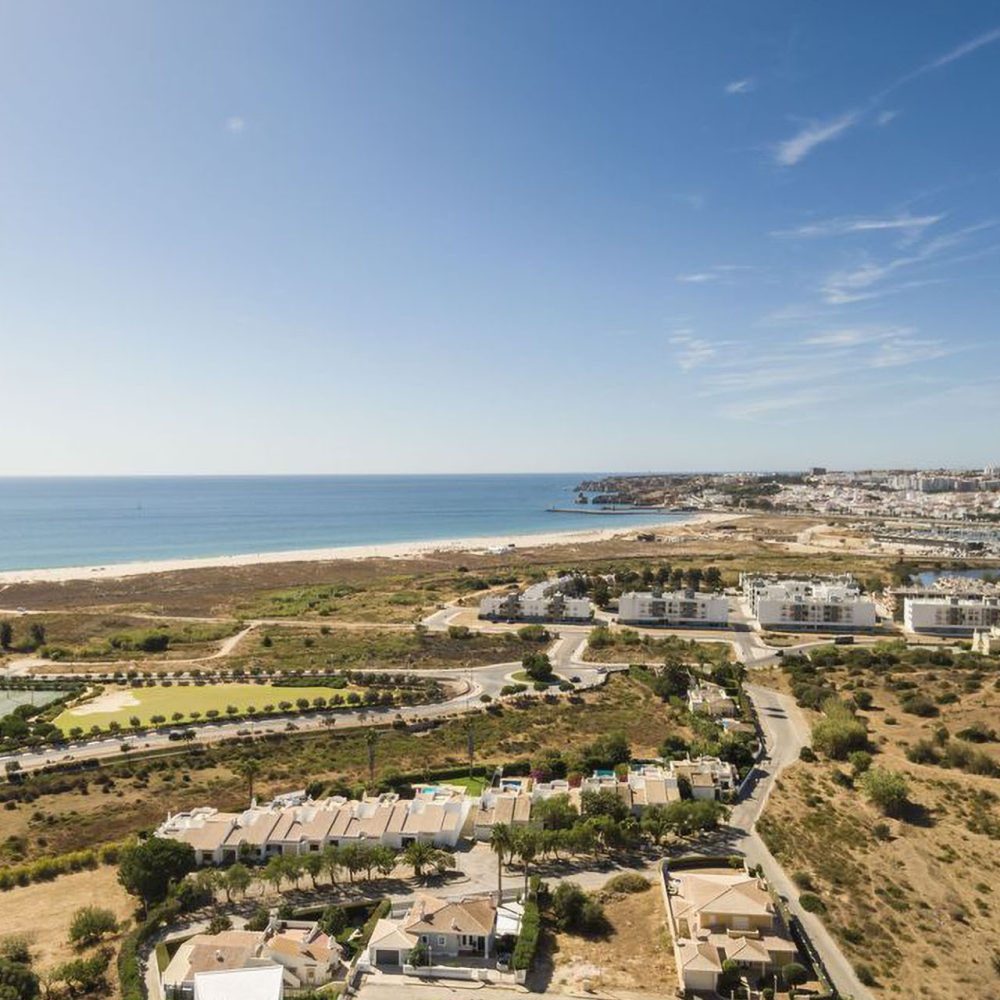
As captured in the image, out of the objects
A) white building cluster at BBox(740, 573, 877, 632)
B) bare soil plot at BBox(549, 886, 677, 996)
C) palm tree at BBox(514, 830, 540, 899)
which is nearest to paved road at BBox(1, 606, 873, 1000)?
palm tree at BBox(514, 830, 540, 899)

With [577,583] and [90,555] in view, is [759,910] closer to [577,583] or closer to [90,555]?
[577,583]

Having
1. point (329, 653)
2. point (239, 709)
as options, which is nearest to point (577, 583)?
point (329, 653)

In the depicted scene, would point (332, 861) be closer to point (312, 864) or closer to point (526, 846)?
point (312, 864)

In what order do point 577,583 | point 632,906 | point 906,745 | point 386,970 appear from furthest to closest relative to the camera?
point 577,583 → point 906,745 → point 632,906 → point 386,970

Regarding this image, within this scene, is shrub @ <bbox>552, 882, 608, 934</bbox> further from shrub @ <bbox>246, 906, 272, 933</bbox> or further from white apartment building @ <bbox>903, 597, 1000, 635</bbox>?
white apartment building @ <bbox>903, 597, 1000, 635</bbox>

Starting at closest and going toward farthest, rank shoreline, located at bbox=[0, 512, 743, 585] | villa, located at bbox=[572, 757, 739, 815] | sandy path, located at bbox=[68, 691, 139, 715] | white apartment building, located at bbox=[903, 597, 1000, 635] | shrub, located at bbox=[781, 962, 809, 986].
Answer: shrub, located at bbox=[781, 962, 809, 986] < villa, located at bbox=[572, 757, 739, 815] < sandy path, located at bbox=[68, 691, 139, 715] < white apartment building, located at bbox=[903, 597, 1000, 635] < shoreline, located at bbox=[0, 512, 743, 585]

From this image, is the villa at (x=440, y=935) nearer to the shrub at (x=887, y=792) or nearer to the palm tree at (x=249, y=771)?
the palm tree at (x=249, y=771)

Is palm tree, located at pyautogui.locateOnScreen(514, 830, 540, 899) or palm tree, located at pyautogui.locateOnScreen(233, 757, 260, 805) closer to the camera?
palm tree, located at pyautogui.locateOnScreen(514, 830, 540, 899)
